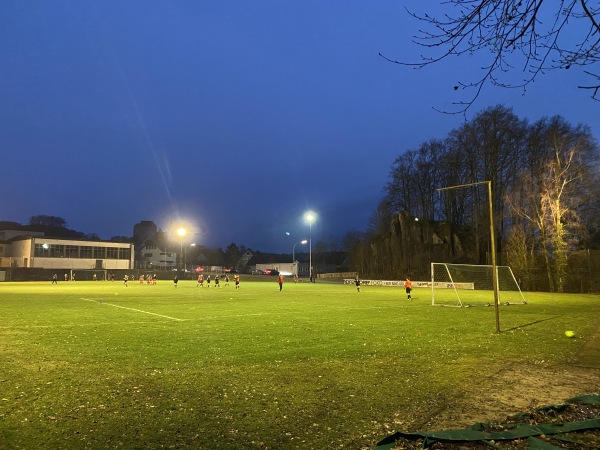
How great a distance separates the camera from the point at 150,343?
466 inches

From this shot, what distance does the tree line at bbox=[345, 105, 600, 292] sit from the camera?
4244 cm

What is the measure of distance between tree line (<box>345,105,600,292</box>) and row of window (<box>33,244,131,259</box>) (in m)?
48.6

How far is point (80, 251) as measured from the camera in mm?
89375

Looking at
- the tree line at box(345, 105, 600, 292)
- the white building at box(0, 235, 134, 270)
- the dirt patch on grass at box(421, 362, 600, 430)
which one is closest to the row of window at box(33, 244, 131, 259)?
the white building at box(0, 235, 134, 270)

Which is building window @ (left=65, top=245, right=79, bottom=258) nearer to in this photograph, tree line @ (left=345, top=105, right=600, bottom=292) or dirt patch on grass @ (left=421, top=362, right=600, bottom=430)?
tree line @ (left=345, top=105, right=600, bottom=292)

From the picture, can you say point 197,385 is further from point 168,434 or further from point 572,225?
point 572,225

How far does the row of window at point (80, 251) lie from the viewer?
276 feet

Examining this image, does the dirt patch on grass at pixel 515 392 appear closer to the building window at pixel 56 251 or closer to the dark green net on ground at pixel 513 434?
the dark green net on ground at pixel 513 434

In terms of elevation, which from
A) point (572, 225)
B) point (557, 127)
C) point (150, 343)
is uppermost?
point (557, 127)

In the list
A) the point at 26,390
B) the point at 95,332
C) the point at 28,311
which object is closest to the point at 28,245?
the point at 28,311

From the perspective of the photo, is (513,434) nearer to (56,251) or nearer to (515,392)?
(515,392)

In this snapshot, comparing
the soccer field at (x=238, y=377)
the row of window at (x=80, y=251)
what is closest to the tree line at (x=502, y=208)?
the soccer field at (x=238, y=377)

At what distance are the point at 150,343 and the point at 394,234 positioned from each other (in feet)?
212

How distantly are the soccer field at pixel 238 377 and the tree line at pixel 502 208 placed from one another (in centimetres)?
1406
